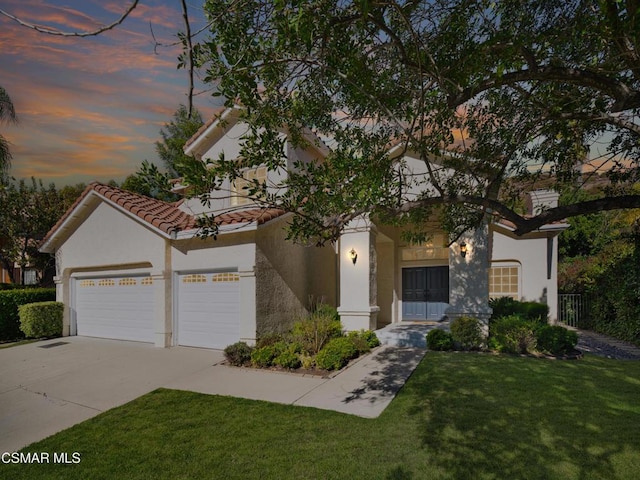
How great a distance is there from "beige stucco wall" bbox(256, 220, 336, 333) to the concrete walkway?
189 cm

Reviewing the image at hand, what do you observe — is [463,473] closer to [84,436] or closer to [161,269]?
[84,436]

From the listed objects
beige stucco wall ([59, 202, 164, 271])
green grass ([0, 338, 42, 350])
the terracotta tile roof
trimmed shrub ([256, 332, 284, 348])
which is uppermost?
the terracotta tile roof

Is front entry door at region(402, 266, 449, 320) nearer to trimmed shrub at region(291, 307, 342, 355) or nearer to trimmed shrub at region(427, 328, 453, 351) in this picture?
trimmed shrub at region(427, 328, 453, 351)

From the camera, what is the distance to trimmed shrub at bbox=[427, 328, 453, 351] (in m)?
9.35

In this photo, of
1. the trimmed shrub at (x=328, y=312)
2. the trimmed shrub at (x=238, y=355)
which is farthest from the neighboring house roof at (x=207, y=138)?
the trimmed shrub at (x=238, y=355)

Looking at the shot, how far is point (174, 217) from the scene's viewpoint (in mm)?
11930

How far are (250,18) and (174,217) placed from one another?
872cm

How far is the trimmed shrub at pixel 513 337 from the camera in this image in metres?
8.83

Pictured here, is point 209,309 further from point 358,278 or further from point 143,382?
point 358,278

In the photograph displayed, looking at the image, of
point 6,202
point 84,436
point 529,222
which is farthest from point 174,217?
point 6,202

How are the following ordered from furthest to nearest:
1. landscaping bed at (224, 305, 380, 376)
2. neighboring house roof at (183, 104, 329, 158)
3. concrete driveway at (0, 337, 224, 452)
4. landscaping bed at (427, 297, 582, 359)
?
neighboring house roof at (183, 104, 329, 158)
landscaping bed at (427, 297, 582, 359)
landscaping bed at (224, 305, 380, 376)
concrete driveway at (0, 337, 224, 452)

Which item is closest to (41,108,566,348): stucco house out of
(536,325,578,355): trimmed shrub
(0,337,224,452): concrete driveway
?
(0,337,224,452): concrete driveway

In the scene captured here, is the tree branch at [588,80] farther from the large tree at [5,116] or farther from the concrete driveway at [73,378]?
the large tree at [5,116]

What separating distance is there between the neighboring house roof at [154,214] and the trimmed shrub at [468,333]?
5.85 m
